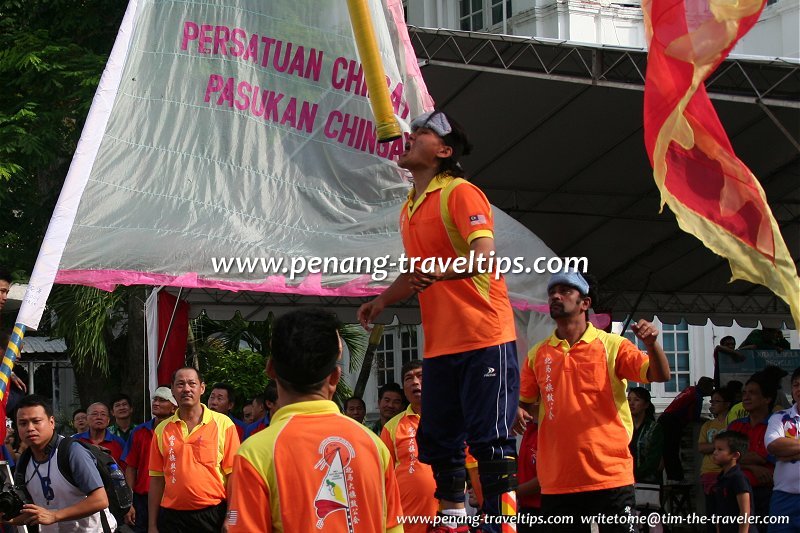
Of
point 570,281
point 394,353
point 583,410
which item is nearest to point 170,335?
point 570,281

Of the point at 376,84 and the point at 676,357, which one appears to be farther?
the point at 676,357

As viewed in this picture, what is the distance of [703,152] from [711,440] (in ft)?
19.5

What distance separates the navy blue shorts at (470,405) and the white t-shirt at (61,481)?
2506 mm

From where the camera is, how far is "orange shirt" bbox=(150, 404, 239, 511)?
363 inches

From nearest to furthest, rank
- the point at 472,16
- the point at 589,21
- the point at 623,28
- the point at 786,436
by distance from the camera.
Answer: the point at 786,436 < the point at 589,21 < the point at 623,28 < the point at 472,16

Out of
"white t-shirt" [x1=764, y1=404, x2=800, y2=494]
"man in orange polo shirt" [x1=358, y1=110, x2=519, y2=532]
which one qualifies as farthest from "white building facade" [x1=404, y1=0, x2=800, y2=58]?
"man in orange polo shirt" [x1=358, y1=110, x2=519, y2=532]

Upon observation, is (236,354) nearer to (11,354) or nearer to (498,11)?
(498,11)

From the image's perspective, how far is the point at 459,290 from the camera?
19.2 ft

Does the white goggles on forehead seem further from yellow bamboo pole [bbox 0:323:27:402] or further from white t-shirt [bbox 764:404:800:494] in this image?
white t-shirt [bbox 764:404:800:494]

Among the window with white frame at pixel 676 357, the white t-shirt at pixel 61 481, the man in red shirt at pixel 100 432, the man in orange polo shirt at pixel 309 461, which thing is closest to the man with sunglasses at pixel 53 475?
the white t-shirt at pixel 61 481

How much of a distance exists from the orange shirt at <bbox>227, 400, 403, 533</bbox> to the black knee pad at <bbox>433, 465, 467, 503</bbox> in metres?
1.88

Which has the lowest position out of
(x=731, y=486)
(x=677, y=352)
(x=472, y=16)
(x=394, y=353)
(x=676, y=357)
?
(x=731, y=486)

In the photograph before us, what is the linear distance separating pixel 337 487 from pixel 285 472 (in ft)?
0.59

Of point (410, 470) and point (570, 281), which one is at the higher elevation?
point (570, 281)
